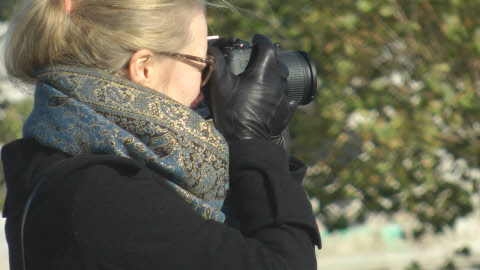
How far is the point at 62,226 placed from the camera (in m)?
1.00

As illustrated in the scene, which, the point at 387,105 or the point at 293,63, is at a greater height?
the point at 293,63

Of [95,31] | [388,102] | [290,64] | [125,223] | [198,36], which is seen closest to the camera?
[125,223]

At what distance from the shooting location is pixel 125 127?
3.63 ft

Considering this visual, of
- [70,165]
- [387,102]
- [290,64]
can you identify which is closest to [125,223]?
[70,165]

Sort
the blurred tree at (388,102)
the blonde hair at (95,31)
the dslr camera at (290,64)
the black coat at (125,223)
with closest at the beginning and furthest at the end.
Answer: the black coat at (125,223) → the blonde hair at (95,31) → the dslr camera at (290,64) → the blurred tree at (388,102)

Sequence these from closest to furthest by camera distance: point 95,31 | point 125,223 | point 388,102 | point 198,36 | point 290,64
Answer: point 125,223
point 95,31
point 198,36
point 290,64
point 388,102

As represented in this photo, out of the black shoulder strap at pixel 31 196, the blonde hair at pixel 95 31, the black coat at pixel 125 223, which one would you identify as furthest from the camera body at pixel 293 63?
the black shoulder strap at pixel 31 196

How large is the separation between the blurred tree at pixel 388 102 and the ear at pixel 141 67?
1.56 m

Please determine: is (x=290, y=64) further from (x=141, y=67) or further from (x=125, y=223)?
(x=125, y=223)

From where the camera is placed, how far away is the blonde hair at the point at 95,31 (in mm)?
1160

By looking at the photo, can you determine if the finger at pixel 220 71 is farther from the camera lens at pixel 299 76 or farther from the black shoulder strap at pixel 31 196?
the black shoulder strap at pixel 31 196

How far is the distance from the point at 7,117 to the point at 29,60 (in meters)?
3.77

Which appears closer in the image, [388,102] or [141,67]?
[141,67]

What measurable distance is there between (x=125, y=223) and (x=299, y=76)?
0.55 metres
